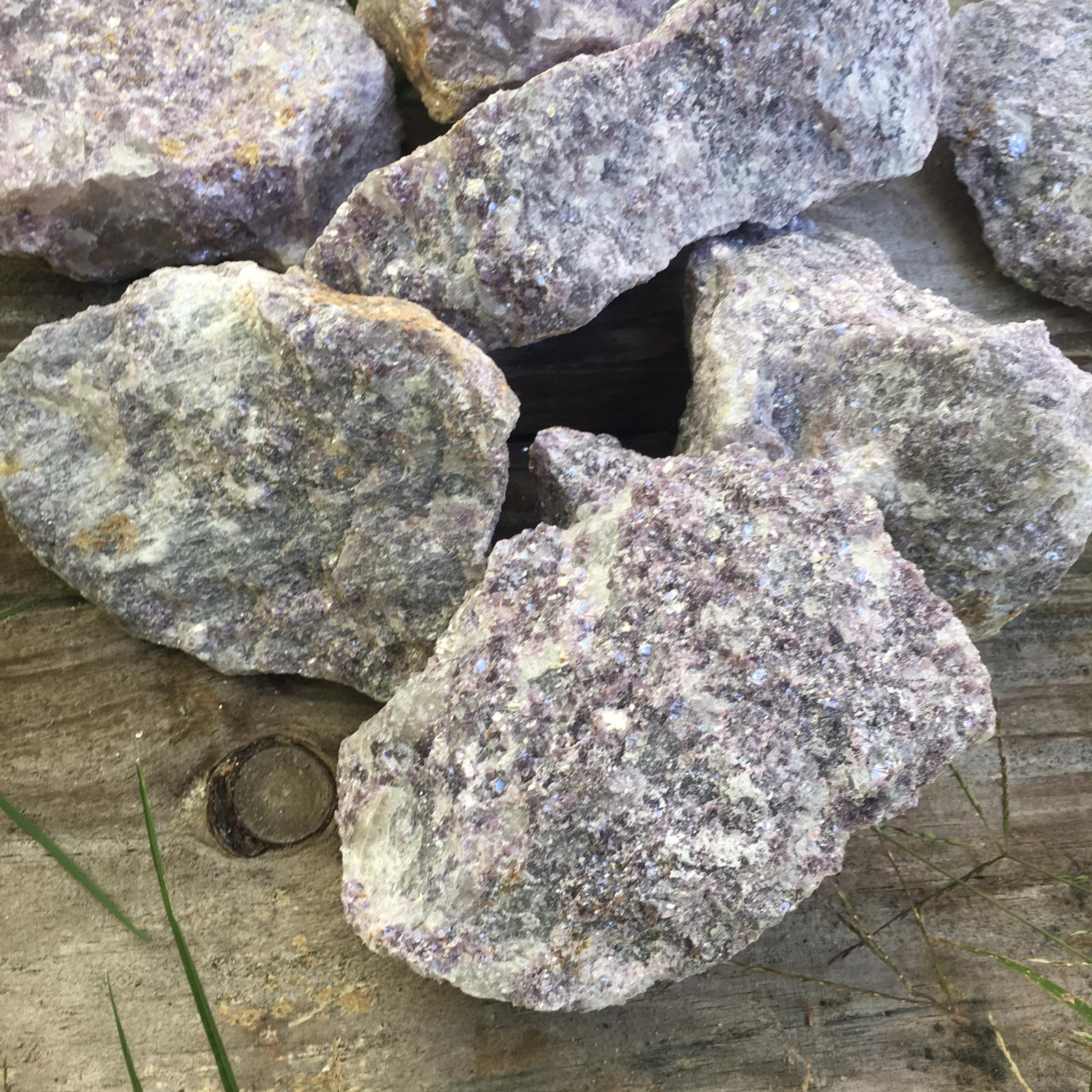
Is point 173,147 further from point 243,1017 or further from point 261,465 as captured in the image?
point 243,1017

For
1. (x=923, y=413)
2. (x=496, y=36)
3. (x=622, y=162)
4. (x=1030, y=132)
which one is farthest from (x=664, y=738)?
(x=1030, y=132)

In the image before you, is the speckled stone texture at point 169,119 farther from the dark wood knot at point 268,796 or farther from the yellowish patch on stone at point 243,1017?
the yellowish patch on stone at point 243,1017

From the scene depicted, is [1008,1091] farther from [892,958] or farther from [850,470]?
[850,470]

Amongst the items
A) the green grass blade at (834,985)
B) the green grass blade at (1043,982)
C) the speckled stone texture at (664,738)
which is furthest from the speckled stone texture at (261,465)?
the green grass blade at (1043,982)

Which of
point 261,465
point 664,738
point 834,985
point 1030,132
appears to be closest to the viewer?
point 664,738

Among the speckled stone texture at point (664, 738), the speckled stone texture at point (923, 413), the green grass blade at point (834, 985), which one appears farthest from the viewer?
Result: the green grass blade at point (834, 985)

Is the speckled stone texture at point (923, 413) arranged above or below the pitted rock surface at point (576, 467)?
above

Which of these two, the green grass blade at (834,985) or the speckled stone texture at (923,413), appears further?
the green grass blade at (834,985)
